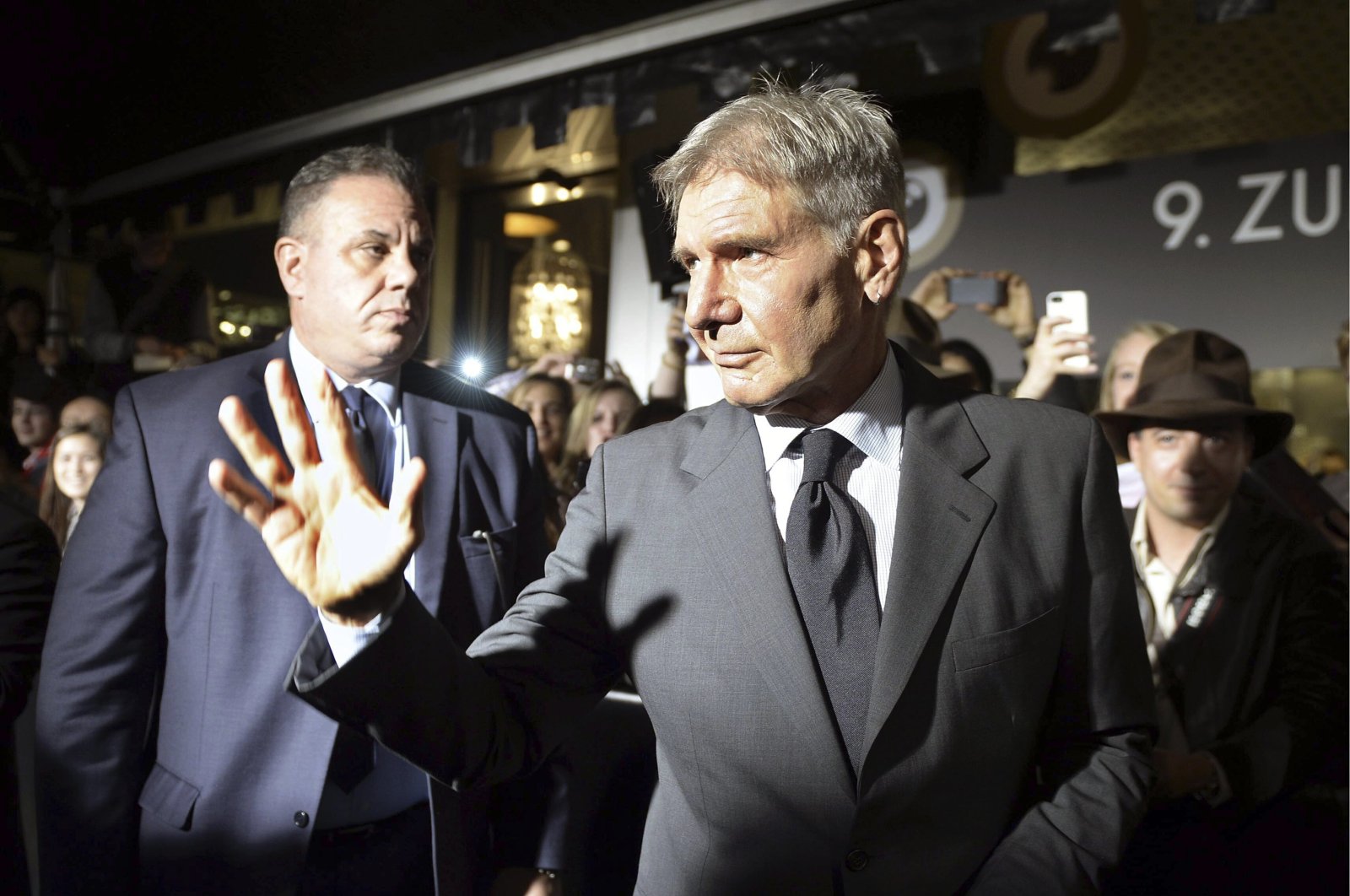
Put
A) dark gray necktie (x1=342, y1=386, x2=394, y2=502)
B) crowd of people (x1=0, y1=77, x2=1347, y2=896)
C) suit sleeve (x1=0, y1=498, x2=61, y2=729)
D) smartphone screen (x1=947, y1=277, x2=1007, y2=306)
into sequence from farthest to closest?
1. smartphone screen (x1=947, y1=277, x2=1007, y2=306)
2. suit sleeve (x1=0, y1=498, x2=61, y2=729)
3. dark gray necktie (x1=342, y1=386, x2=394, y2=502)
4. crowd of people (x1=0, y1=77, x2=1347, y2=896)

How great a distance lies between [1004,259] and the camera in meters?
4.48

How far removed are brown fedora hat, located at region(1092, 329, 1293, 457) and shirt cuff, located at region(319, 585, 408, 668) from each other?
1.69 m

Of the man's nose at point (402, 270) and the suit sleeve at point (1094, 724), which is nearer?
the suit sleeve at point (1094, 724)

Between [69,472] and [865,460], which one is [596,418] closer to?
[69,472]

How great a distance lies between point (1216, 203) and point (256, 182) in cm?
369

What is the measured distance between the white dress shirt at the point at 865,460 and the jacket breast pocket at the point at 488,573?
0.51m

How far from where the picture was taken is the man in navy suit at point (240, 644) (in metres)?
1.38

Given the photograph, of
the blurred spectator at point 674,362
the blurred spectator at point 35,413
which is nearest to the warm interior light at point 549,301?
the blurred spectator at point 674,362

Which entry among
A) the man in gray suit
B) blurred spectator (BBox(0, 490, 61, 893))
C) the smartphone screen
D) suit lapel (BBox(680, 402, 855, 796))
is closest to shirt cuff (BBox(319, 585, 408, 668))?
the man in gray suit

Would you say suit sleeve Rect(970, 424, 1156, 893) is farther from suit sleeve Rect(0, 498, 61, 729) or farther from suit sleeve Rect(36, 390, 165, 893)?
suit sleeve Rect(0, 498, 61, 729)

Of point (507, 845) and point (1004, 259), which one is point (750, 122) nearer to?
point (507, 845)

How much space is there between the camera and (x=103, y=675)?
1402 millimetres

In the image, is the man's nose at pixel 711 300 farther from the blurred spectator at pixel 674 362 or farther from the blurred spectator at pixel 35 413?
the blurred spectator at pixel 35 413

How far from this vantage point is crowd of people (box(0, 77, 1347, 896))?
3.52ft
